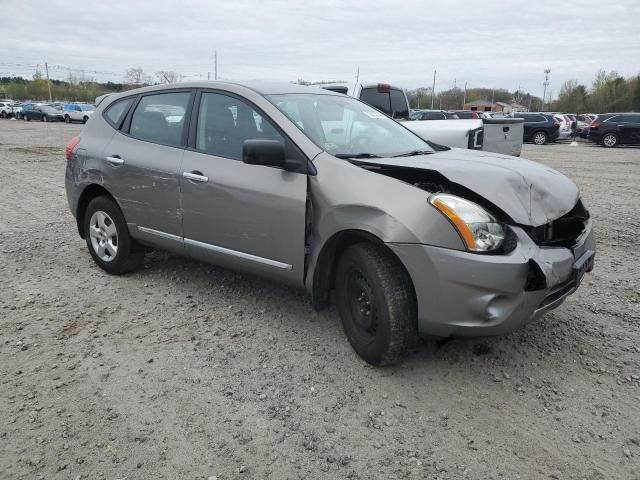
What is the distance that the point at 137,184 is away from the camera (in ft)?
14.3

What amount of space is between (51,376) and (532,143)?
26.1 metres

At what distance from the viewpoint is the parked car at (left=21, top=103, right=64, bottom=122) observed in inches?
1601

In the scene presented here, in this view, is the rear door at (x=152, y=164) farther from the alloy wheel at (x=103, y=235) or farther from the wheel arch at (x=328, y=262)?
the wheel arch at (x=328, y=262)

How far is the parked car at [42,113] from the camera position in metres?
40.7

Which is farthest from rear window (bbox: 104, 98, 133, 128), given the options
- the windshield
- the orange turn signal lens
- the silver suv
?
the orange turn signal lens

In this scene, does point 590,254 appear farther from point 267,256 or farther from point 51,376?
point 51,376

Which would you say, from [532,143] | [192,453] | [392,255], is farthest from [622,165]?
[192,453]

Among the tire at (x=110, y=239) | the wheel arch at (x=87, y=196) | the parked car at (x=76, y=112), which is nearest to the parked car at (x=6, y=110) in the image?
the parked car at (x=76, y=112)

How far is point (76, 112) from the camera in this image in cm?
3953

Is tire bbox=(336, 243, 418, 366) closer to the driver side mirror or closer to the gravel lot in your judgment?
the gravel lot

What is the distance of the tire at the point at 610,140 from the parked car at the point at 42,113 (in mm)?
36950

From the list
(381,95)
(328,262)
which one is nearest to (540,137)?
(381,95)

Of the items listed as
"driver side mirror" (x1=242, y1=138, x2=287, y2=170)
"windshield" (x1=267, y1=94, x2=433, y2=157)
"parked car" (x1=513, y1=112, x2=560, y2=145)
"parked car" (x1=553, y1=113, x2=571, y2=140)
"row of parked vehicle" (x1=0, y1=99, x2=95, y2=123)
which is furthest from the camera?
"row of parked vehicle" (x1=0, y1=99, x2=95, y2=123)

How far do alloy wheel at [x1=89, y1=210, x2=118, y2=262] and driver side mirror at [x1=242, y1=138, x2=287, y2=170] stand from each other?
202 centimetres
